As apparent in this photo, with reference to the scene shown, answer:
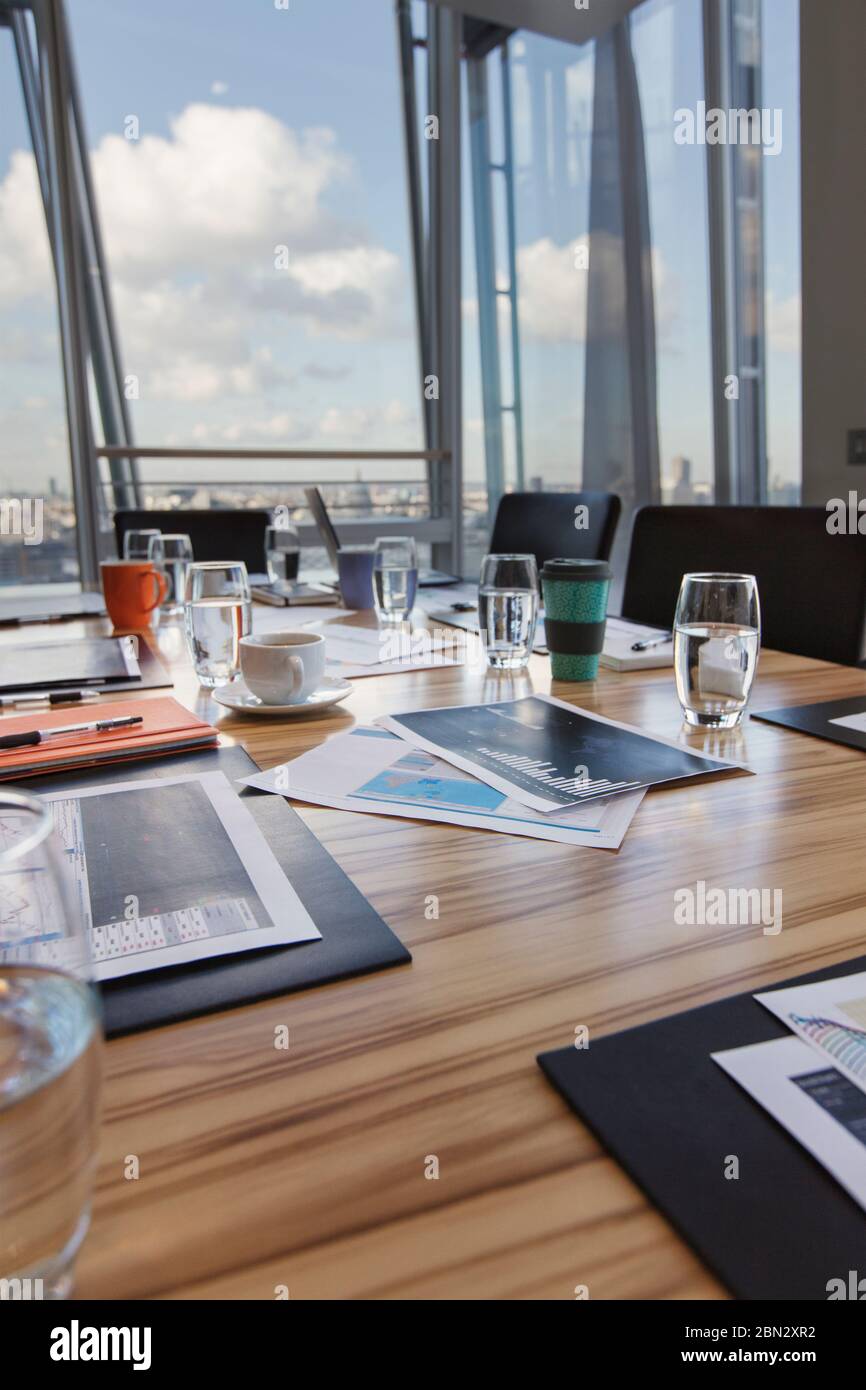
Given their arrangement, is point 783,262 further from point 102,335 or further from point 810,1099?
point 810,1099

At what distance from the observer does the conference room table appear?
0.92ft

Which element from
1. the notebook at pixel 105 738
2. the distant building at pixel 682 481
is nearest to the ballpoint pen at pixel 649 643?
the notebook at pixel 105 738

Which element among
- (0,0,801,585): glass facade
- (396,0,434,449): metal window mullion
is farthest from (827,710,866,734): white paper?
(396,0,434,449): metal window mullion

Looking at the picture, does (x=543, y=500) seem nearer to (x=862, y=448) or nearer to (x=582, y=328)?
(x=862, y=448)

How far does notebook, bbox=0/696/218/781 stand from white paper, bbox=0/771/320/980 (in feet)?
0.38

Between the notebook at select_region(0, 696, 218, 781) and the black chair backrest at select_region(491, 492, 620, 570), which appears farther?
the black chair backrest at select_region(491, 492, 620, 570)

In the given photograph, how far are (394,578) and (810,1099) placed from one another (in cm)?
117

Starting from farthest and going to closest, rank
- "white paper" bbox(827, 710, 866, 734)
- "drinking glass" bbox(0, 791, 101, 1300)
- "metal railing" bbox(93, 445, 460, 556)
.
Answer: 1. "metal railing" bbox(93, 445, 460, 556)
2. "white paper" bbox(827, 710, 866, 734)
3. "drinking glass" bbox(0, 791, 101, 1300)

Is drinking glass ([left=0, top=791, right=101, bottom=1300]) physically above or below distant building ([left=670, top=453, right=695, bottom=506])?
below

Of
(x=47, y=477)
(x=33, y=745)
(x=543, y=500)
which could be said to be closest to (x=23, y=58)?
(x=47, y=477)

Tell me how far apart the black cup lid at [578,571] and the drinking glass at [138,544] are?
88 cm

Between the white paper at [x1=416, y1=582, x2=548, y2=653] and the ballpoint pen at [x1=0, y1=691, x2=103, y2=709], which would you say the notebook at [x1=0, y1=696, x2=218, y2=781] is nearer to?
the ballpoint pen at [x1=0, y1=691, x2=103, y2=709]

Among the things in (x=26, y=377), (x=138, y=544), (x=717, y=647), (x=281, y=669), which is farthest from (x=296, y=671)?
(x=26, y=377)

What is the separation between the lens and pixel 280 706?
2.99 ft
